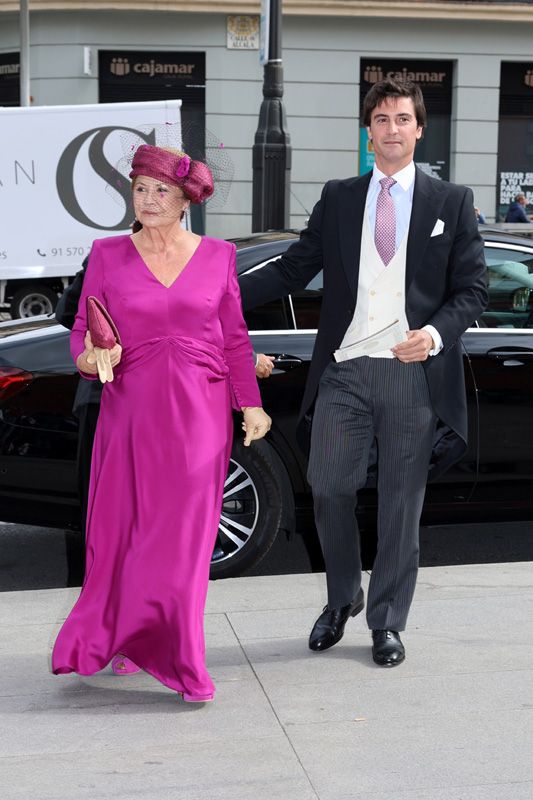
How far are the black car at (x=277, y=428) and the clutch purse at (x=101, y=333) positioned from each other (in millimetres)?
1648

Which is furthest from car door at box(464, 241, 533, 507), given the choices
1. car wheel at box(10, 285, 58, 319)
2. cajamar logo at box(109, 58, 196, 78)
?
cajamar logo at box(109, 58, 196, 78)

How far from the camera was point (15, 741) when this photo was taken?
11.8 ft

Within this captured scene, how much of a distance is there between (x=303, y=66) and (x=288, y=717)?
1798cm

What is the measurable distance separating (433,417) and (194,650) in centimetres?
111

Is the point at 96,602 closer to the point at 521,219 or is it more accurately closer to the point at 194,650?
the point at 194,650

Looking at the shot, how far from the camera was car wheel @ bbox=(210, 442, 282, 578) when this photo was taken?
544 centimetres

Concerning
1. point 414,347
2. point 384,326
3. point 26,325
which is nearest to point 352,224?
point 384,326

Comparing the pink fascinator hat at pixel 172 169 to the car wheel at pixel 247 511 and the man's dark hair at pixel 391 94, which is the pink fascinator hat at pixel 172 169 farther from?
the car wheel at pixel 247 511

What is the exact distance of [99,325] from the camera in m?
3.76

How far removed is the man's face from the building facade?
1616cm

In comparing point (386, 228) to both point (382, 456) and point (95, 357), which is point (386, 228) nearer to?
point (382, 456)

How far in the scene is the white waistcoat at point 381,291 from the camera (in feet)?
13.6

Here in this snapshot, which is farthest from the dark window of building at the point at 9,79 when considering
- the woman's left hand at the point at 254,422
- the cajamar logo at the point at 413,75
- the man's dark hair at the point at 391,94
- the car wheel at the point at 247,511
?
the woman's left hand at the point at 254,422

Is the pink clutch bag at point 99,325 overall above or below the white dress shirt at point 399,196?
below
